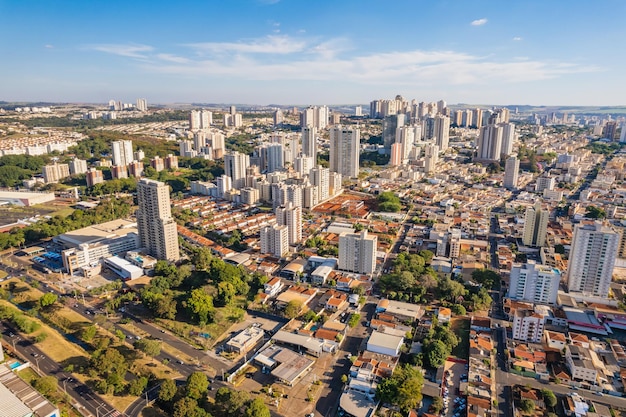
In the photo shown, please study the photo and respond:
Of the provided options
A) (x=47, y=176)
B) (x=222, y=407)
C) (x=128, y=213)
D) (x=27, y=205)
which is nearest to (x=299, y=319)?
(x=222, y=407)

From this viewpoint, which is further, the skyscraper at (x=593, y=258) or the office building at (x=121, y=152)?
the office building at (x=121, y=152)

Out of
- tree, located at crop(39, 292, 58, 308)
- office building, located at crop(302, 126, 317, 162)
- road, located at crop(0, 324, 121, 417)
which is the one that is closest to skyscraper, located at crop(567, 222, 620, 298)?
road, located at crop(0, 324, 121, 417)

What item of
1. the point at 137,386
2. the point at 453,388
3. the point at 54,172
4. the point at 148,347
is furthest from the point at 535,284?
the point at 54,172

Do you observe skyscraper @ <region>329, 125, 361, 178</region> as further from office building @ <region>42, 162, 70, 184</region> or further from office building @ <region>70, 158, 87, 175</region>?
office building @ <region>42, 162, 70, 184</region>

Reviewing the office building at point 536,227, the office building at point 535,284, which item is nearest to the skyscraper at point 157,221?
the office building at point 535,284

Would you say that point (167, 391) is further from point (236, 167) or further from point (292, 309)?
point (236, 167)

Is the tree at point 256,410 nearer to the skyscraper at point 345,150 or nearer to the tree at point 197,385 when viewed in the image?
the tree at point 197,385
